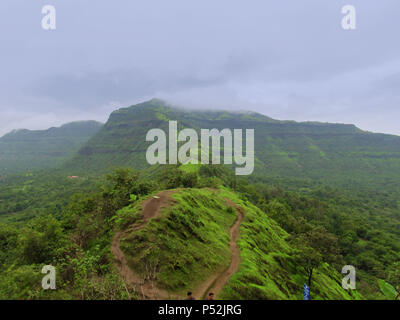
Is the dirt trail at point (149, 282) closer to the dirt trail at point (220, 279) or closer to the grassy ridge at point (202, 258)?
the dirt trail at point (220, 279)

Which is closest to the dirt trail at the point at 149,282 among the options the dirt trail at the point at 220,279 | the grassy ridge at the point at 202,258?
the dirt trail at the point at 220,279

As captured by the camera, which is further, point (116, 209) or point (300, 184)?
point (300, 184)

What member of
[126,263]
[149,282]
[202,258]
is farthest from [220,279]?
[126,263]

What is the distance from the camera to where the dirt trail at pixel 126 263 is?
1595cm

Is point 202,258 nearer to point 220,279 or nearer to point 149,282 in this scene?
point 220,279

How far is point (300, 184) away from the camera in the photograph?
190 m

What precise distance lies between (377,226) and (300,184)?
9747 cm

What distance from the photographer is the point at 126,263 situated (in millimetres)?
18812

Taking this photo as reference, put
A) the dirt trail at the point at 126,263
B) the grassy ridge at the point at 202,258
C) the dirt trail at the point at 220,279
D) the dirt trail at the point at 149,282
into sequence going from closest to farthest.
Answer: the dirt trail at the point at 126,263 → the dirt trail at the point at 149,282 → the dirt trail at the point at 220,279 → the grassy ridge at the point at 202,258

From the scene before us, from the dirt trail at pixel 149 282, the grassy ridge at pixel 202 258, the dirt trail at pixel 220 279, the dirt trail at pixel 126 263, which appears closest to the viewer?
the dirt trail at pixel 126 263

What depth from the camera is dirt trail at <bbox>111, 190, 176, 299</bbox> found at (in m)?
16.0
